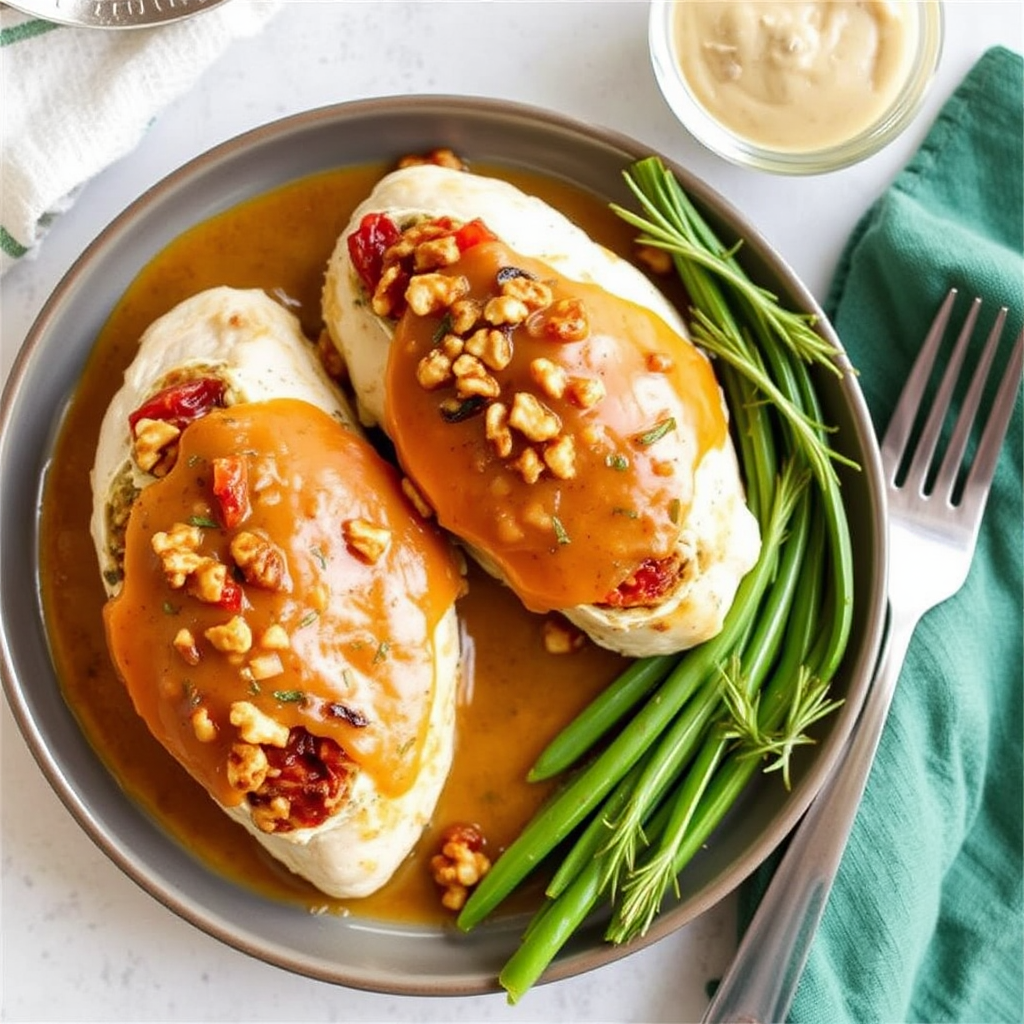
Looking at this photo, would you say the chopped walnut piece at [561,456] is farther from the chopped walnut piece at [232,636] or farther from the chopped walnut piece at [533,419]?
the chopped walnut piece at [232,636]

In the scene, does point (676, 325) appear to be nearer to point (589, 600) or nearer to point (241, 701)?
point (589, 600)

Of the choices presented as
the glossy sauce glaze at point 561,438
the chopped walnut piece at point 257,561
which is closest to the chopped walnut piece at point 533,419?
the glossy sauce glaze at point 561,438

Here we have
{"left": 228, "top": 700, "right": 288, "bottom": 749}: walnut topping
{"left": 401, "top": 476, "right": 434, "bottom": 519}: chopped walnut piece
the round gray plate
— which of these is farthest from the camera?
the round gray plate

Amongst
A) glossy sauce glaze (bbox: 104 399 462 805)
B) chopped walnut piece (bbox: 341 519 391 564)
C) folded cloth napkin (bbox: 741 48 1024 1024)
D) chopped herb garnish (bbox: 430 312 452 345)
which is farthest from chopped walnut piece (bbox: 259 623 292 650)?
folded cloth napkin (bbox: 741 48 1024 1024)

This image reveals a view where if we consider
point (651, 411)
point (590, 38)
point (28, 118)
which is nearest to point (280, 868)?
point (651, 411)

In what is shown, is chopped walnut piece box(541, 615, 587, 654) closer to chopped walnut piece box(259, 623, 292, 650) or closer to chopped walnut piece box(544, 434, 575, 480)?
chopped walnut piece box(544, 434, 575, 480)

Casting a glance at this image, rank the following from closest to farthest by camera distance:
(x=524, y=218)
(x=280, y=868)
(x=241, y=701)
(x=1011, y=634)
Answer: (x=241, y=701) < (x=524, y=218) < (x=280, y=868) < (x=1011, y=634)

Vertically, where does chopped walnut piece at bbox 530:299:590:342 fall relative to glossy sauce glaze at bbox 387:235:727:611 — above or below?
above
